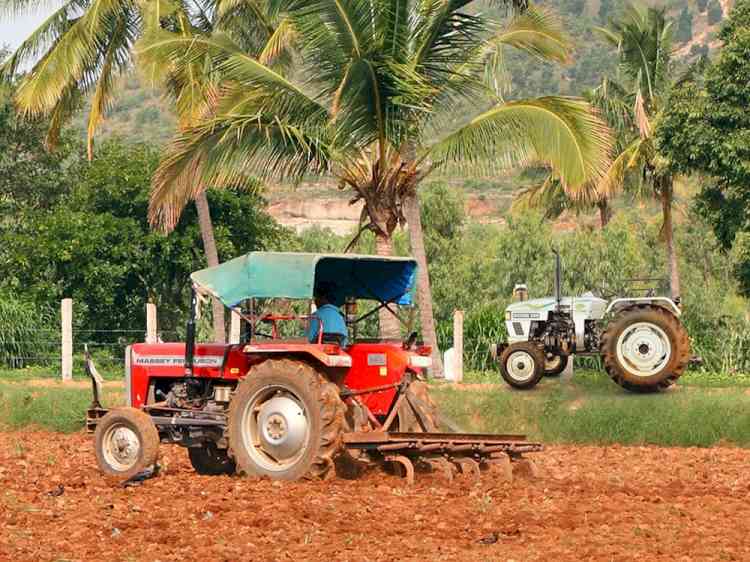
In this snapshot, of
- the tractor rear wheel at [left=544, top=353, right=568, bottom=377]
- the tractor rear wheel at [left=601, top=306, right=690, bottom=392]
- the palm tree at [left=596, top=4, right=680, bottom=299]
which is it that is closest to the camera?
the tractor rear wheel at [left=601, top=306, right=690, bottom=392]

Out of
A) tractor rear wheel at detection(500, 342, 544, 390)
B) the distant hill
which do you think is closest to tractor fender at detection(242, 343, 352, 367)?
tractor rear wheel at detection(500, 342, 544, 390)

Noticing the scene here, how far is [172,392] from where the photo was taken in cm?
1452

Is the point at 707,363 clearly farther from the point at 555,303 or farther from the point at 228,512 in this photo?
the point at 228,512

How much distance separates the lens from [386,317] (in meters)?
21.3

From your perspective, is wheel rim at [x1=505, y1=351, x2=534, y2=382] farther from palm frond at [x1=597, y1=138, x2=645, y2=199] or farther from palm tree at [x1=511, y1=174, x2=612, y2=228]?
palm tree at [x1=511, y1=174, x2=612, y2=228]

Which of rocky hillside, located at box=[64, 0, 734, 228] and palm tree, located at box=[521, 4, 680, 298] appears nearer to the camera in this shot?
palm tree, located at box=[521, 4, 680, 298]

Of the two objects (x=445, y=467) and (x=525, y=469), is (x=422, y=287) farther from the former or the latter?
(x=445, y=467)

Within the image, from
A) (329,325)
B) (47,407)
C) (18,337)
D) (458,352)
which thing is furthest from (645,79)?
(329,325)

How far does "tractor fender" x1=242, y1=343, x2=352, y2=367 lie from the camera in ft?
42.8

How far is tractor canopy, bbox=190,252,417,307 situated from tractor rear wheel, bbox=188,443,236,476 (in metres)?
2.03

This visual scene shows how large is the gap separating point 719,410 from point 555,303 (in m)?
3.85

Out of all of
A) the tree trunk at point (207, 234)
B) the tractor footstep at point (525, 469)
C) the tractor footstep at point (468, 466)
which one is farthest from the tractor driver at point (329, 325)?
the tree trunk at point (207, 234)

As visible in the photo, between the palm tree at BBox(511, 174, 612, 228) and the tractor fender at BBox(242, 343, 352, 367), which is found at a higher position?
the palm tree at BBox(511, 174, 612, 228)

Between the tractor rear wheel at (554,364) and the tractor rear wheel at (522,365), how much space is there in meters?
0.59
